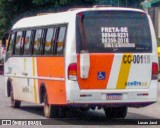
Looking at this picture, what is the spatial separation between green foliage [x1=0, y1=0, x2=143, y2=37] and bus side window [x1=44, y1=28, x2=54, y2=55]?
26.9 m

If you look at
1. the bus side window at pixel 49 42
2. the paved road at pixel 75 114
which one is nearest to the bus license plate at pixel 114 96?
the paved road at pixel 75 114

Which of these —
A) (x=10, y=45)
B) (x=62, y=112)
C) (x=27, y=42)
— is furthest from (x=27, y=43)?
(x=62, y=112)

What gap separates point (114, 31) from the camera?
738 inches

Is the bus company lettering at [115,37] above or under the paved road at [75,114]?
above

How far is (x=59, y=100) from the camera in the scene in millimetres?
18828

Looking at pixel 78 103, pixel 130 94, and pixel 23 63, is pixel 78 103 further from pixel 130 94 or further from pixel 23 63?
pixel 23 63

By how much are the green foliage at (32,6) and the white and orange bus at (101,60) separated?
2779cm

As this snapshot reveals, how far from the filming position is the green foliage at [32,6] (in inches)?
1871

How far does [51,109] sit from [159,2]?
3056 cm

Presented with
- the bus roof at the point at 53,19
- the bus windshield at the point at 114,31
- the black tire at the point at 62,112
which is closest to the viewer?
the bus windshield at the point at 114,31

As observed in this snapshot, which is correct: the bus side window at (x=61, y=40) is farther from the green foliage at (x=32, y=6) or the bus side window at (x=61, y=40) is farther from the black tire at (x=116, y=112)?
the green foliage at (x=32, y=6)

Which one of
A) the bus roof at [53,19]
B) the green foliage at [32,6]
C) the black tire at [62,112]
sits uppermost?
the green foliage at [32,6]

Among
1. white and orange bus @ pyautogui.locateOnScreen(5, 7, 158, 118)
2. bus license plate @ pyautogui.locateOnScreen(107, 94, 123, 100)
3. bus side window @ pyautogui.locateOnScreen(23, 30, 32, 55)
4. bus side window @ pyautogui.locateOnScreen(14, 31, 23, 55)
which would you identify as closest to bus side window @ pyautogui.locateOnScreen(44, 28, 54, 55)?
white and orange bus @ pyautogui.locateOnScreen(5, 7, 158, 118)

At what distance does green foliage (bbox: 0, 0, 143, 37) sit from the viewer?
1871 inches
